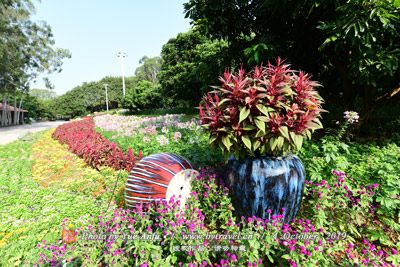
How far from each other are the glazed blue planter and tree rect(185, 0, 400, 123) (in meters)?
2.41

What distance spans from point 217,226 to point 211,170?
2.18ft

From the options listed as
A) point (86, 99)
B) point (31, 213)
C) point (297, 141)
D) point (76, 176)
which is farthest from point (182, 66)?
point (86, 99)

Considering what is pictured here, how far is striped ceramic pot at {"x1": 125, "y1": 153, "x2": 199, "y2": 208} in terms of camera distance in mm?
2549

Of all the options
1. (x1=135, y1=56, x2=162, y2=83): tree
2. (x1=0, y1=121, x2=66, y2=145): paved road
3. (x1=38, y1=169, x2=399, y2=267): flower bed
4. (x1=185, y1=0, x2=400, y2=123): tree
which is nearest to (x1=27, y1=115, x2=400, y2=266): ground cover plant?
(x1=38, y1=169, x2=399, y2=267): flower bed

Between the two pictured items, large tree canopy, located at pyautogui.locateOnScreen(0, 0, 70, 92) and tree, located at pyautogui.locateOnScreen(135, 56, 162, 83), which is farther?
tree, located at pyautogui.locateOnScreen(135, 56, 162, 83)

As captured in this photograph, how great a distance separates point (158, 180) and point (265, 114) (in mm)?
1379

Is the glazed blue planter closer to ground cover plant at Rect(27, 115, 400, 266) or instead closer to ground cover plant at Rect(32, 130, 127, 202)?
ground cover plant at Rect(27, 115, 400, 266)

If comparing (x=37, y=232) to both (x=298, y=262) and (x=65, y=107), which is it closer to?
(x=298, y=262)

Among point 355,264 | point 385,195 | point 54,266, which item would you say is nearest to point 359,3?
point 385,195

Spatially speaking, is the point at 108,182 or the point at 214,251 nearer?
the point at 214,251

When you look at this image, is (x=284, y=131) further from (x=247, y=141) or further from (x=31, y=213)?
(x=31, y=213)

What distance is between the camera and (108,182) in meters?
4.05

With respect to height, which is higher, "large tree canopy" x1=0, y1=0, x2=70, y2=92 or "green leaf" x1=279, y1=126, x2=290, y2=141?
"large tree canopy" x1=0, y1=0, x2=70, y2=92

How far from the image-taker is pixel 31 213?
337cm
